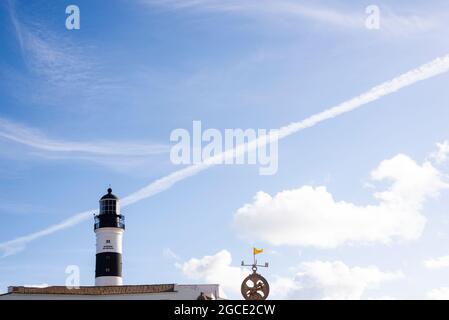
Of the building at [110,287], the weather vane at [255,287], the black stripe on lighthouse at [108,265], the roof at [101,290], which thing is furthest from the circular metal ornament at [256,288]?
the black stripe on lighthouse at [108,265]

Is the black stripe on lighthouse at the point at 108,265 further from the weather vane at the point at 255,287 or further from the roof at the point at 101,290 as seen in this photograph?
the weather vane at the point at 255,287

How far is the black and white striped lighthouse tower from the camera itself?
84562 mm

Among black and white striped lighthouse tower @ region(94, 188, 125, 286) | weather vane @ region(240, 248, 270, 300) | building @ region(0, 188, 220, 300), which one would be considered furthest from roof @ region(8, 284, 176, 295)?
weather vane @ region(240, 248, 270, 300)

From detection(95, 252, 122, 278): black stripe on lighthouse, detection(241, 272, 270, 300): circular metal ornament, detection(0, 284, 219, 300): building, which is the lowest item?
detection(241, 272, 270, 300): circular metal ornament

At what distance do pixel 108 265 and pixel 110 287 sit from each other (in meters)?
5.02

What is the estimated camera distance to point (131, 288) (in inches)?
3093

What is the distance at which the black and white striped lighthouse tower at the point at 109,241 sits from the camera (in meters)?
84.6

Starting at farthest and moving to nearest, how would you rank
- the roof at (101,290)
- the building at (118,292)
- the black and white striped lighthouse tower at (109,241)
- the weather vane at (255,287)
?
the black and white striped lighthouse tower at (109,241) → the roof at (101,290) → the building at (118,292) → the weather vane at (255,287)

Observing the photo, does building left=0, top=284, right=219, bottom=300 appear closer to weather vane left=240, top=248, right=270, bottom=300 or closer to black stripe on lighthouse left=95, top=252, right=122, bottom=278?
black stripe on lighthouse left=95, top=252, right=122, bottom=278
